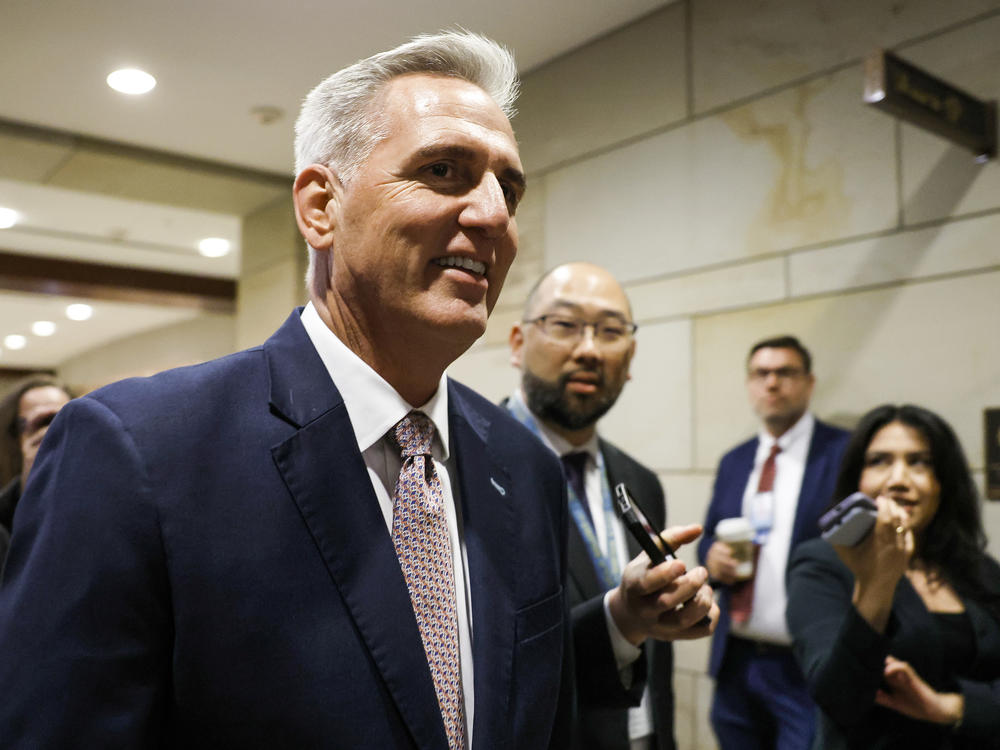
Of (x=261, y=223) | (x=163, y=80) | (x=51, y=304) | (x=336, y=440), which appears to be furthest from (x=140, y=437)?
(x=51, y=304)

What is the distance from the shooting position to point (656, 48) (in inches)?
155

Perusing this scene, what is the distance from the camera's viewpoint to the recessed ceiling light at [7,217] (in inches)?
267

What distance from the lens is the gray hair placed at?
3.72ft

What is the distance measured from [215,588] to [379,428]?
28cm

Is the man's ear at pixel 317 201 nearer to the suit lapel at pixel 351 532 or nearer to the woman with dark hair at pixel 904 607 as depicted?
the suit lapel at pixel 351 532

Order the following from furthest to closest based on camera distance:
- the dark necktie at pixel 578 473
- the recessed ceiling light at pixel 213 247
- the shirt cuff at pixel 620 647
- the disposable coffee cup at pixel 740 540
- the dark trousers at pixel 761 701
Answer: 1. the recessed ceiling light at pixel 213 247
2. the dark trousers at pixel 761 701
3. the disposable coffee cup at pixel 740 540
4. the dark necktie at pixel 578 473
5. the shirt cuff at pixel 620 647

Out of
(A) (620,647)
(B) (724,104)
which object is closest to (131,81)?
(B) (724,104)

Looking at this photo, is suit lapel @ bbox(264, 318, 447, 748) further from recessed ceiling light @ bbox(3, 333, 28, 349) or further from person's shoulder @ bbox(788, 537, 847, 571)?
recessed ceiling light @ bbox(3, 333, 28, 349)

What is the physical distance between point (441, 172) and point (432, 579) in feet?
1.67

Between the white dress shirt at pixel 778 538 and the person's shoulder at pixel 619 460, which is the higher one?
the person's shoulder at pixel 619 460

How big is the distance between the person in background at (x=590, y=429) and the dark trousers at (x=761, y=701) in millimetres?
894

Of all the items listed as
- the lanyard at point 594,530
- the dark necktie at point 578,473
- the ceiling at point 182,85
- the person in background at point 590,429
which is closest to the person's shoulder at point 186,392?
the lanyard at point 594,530

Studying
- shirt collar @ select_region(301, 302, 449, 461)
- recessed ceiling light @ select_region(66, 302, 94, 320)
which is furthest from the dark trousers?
recessed ceiling light @ select_region(66, 302, 94, 320)

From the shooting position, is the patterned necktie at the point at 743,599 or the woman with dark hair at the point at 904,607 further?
the patterned necktie at the point at 743,599
